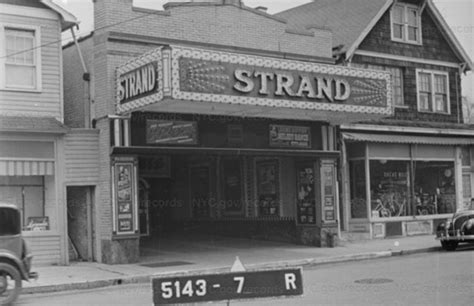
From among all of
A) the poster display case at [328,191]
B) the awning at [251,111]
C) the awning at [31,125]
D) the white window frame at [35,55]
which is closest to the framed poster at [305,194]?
the poster display case at [328,191]

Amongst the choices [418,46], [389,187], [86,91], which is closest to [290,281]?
[86,91]

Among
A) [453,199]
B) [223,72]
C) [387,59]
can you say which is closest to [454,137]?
[453,199]

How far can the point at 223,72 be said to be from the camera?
1605cm

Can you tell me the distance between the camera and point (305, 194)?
70.6ft

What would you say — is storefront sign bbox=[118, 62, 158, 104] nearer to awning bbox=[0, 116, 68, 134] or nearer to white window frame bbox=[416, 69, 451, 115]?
awning bbox=[0, 116, 68, 134]

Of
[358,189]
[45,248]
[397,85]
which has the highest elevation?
[397,85]

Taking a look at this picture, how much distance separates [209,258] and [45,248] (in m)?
4.38

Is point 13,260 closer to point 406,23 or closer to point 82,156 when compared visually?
point 82,156

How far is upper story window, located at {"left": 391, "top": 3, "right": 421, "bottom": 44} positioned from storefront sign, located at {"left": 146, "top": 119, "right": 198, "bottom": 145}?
10.1m

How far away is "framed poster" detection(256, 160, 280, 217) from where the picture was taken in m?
22.5

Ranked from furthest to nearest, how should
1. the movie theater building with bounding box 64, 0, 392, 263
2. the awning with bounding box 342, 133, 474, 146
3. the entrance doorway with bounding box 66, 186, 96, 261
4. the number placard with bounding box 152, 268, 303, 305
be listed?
the awning with bounding box 342, 133, 474, 146 < the entrance doorway with bounding box 66, 186, 96, 261 < the movie theater building with bounding box 64, 0, 392, 263 < the number placard with bounding box 152, 268, 303, 305

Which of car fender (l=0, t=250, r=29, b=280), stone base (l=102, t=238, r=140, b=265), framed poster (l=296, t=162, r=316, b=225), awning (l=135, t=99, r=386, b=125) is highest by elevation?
awning (l=135, t=99, r=386, b=125)

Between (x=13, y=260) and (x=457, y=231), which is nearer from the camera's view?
(x=13, y=260)

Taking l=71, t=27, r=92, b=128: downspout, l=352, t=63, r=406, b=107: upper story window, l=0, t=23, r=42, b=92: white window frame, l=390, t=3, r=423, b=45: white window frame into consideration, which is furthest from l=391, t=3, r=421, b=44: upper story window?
l=0, t=23, r=42, b=92: white window frame
